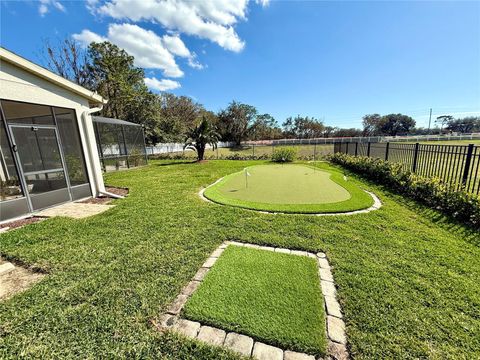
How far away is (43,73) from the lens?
462cm

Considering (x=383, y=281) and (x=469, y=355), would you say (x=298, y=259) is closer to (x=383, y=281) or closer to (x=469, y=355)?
(x=383, y=281)

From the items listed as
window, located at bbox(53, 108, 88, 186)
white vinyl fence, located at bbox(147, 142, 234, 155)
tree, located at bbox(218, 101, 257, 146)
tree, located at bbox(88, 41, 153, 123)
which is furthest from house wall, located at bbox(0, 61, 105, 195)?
tree, located at bbox(218, 101, 257, 146)

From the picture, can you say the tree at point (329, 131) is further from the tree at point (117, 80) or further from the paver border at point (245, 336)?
the paver border at point (245, 336)

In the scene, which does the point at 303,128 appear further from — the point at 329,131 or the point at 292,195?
the point at 292,195

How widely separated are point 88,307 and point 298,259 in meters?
2.49

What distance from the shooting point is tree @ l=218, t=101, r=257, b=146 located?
1465 inches

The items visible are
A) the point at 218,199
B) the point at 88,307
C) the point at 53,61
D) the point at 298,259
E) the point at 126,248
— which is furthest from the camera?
the point at 53,61

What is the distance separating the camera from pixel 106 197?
247 inches

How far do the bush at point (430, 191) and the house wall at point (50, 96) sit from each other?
9.03 metres

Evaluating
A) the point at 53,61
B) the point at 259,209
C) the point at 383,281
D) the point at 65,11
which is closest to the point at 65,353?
the point at 383,281

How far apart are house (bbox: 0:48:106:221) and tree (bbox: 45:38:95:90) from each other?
61.9 ft

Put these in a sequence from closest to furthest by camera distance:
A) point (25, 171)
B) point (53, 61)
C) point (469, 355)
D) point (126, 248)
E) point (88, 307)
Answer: point (469, 355)
point (88, 307)
point (126, 248)
point (25, 171)
point (53, 61)

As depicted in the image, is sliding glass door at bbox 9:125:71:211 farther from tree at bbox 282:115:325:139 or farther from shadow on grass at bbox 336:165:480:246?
tree at bbox 282:115:325:139

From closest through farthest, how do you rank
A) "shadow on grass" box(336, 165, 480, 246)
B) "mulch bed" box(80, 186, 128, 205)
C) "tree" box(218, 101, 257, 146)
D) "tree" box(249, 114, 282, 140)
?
"shadow on grass" box(336, 165, 480, 246)
"mulch bed" box(80, 186, 128, 205)
"tree" box(218, 101, 257, 146)
"tree" box(249, 114, 282, 140)
